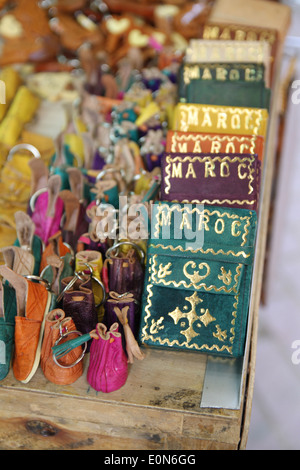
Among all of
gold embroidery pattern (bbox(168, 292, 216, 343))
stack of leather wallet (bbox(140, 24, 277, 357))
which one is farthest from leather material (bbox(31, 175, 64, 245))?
gold embroidery pattern (bbox(168, 292, 216, 343))

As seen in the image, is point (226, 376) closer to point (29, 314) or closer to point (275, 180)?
point (29, 314)

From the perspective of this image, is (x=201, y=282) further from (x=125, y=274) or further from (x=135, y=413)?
(x=135, y=413)

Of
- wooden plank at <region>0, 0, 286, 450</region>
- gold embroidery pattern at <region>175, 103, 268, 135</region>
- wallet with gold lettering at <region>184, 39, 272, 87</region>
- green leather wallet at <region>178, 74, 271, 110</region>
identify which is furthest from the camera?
wallet with gold lettering at <region>184, 39, 272, 87</region>

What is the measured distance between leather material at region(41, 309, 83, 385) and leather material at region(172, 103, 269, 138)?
580 millimetres

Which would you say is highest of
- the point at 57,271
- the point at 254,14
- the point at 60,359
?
the point at 254,14

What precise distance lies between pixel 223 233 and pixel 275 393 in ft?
3.49

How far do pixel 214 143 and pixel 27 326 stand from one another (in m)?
0.58

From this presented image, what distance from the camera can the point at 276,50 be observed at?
159 centimetres

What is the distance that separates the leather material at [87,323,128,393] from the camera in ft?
2.80

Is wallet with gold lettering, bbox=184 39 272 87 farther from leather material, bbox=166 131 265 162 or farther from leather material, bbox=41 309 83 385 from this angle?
leather material, bbox=41 309 83 385

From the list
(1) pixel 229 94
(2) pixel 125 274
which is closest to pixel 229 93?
(1) pixel 229 94

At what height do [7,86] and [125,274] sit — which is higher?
[7,86]

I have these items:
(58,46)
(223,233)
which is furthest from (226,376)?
(58,46)

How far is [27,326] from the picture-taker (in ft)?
2.89
